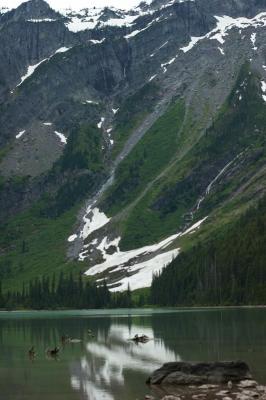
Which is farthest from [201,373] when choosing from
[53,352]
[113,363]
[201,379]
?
[53,352]

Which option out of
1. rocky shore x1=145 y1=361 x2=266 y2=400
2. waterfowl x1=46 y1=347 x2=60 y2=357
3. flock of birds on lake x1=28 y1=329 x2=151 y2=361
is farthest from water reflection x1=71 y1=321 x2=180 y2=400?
waterfowl x1=46 y1=347 x2=60 y2=357

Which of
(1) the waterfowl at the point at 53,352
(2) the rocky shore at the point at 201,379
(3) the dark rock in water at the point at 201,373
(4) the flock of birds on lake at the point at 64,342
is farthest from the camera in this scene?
(1) the waterfowl at the point at 53,352

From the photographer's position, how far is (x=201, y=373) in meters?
50.5

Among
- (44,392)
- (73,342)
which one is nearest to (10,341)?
(73,342)

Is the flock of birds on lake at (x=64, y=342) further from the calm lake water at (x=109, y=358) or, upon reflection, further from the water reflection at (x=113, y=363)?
the water reflection at (x=113, y=363)

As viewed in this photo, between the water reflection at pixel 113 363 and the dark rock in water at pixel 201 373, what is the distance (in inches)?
110

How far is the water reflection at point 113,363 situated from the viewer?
4975 cm

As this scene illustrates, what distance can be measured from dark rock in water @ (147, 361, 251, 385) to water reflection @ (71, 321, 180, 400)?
2802 millimetres

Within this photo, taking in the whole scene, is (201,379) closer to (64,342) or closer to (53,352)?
(53,352)

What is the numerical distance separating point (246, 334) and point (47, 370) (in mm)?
33308

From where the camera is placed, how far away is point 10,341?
94750 mm

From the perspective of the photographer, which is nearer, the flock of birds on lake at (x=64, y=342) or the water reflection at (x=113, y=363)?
the water reflection at (x=113, y=363)

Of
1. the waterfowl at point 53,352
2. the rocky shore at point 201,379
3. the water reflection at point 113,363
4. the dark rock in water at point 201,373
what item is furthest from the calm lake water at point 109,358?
Answer: the dark rock in water at point 201,373

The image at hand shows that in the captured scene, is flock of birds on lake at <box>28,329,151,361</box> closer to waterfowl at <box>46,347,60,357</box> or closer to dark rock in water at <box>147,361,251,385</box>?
waterfowl at <box>46,347,60,357</box>
